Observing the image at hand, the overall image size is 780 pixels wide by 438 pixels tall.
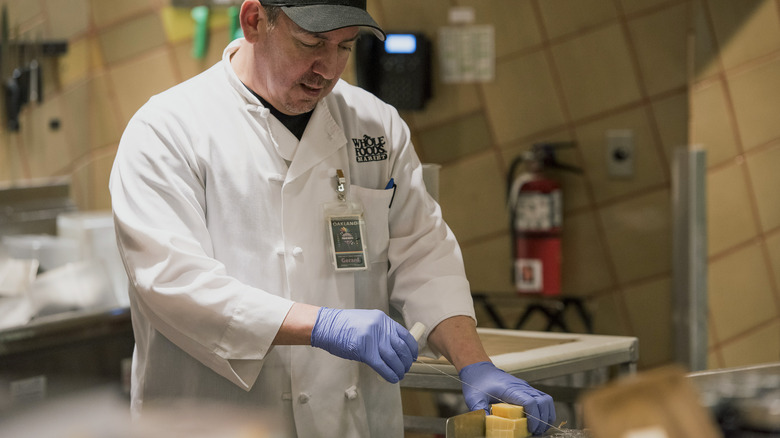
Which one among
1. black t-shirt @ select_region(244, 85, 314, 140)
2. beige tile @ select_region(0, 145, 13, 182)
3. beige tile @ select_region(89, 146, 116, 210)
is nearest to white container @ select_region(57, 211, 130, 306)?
beige tile @ select_region(0, 145, 13, 182)

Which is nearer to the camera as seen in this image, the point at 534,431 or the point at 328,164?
the point at 534,431

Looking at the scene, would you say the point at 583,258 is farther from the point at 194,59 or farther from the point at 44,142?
the point at 44,142

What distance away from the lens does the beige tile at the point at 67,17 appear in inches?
129

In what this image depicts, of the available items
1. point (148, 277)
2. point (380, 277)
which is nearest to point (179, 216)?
point (148, 277)

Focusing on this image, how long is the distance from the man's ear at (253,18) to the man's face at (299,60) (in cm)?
1

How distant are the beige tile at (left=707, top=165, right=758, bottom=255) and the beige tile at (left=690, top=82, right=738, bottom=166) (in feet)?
0.19

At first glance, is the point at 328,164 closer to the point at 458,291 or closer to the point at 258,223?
the point at 258,223

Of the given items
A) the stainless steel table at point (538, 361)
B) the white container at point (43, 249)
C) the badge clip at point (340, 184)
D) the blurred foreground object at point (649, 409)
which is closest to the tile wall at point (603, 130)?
the white container at point (43, 249)

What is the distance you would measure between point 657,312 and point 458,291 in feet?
4.90

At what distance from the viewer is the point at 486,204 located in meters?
3.11

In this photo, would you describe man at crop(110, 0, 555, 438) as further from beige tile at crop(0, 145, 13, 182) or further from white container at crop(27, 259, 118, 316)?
Answer: beige tile at crop(0, 145, 13, 182)

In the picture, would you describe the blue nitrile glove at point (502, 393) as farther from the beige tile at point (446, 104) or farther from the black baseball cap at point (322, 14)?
the beige tile at point (446, 104)

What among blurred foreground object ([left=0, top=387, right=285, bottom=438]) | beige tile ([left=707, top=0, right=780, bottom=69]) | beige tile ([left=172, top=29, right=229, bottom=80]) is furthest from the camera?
beige tile ([left=172, top=29, right=229, bottom=80])

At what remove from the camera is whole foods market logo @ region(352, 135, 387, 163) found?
1705mm
